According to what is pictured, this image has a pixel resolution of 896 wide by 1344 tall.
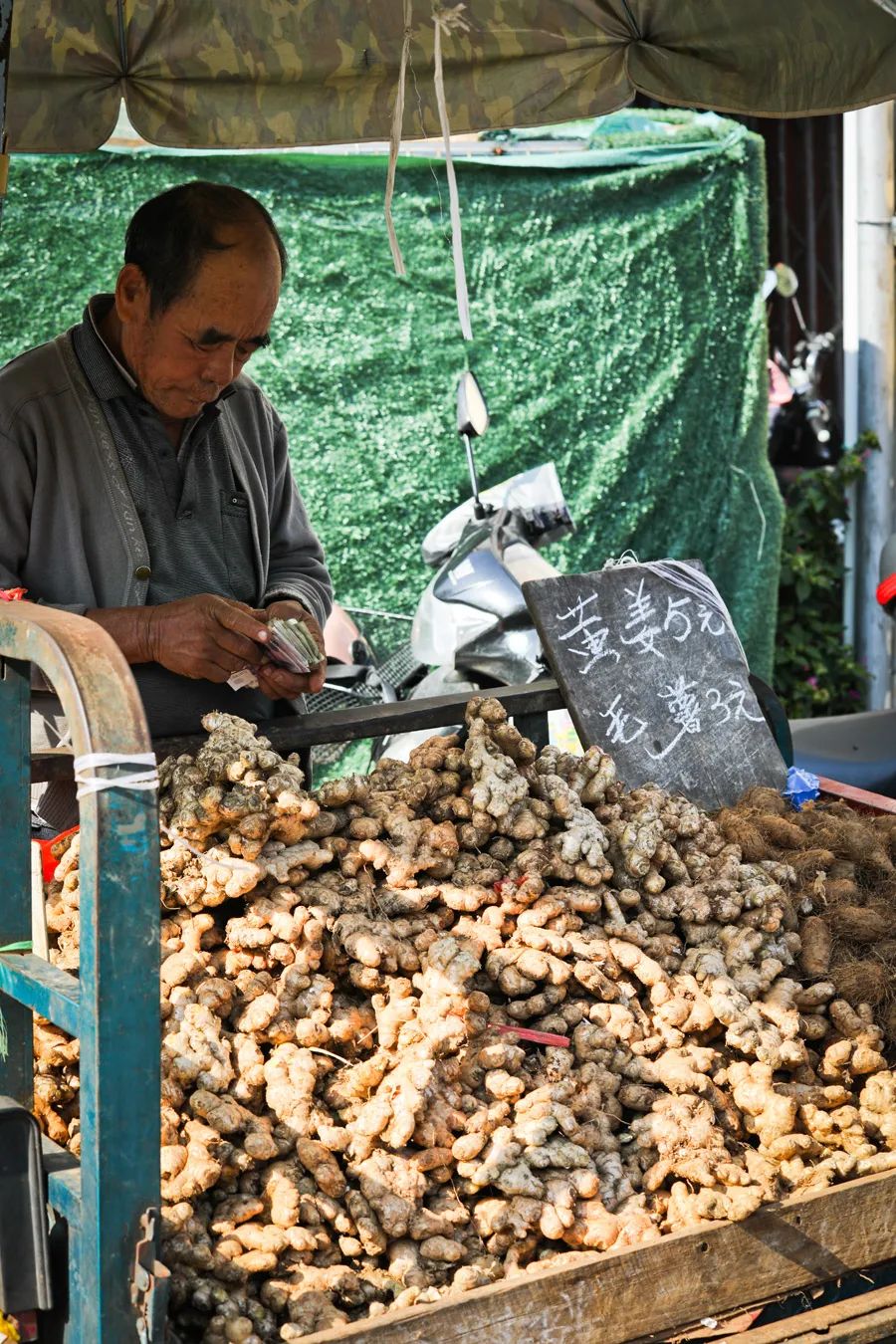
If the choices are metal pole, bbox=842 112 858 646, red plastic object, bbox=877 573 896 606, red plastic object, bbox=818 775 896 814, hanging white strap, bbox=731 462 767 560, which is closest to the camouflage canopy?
red plastic object, bbox=877 573 896 606

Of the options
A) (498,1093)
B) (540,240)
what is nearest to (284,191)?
(540,240)

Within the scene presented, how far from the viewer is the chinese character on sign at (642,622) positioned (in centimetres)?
322

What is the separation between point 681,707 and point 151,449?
52.6 inches

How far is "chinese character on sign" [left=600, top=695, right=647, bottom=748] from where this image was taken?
3057 millimetres

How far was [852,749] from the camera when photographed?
4301 millimetres

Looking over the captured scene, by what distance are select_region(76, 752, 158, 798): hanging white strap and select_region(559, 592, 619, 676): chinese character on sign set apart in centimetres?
178

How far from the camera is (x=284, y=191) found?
623 centimetres

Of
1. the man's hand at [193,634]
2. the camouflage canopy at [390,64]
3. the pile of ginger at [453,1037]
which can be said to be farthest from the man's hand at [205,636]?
the camouflage canopy at [390,64]

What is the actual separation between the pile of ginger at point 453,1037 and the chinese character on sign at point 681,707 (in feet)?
1.79

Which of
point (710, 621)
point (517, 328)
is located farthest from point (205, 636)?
point (517, 328)

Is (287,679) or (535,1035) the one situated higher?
(287,679)

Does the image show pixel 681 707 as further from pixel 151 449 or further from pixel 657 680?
pixel 151 449

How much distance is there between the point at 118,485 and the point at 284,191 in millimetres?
3758

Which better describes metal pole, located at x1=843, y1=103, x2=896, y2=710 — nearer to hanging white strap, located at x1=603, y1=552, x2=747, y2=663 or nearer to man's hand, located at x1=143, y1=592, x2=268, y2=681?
hanging white strap, located at x1=603, y1=552, x2=747, y2=663
